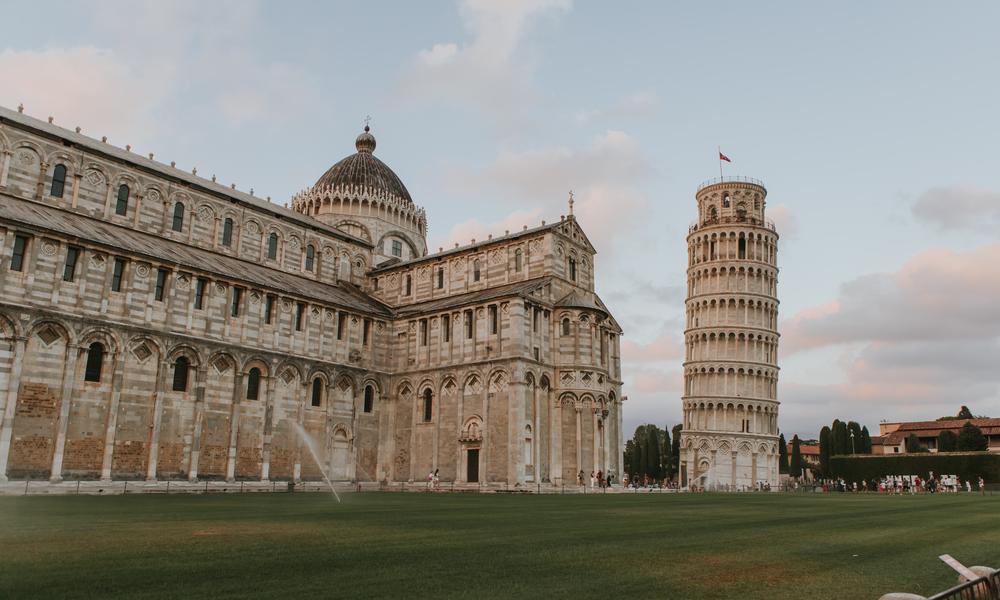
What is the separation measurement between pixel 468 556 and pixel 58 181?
4004 cm

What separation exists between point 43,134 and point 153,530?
3510 centimetres

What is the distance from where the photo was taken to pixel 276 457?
44.0 meters

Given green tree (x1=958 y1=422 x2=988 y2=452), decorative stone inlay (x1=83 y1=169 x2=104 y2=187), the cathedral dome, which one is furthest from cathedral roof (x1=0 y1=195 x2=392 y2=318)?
green tree (x1=958 y1=422 x2=988 y2=452)

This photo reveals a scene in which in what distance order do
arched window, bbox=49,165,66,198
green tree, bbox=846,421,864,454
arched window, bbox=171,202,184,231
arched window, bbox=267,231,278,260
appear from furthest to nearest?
green tree, bbox=846,421,864,454, arched window, bbox=267,231,278,260, arched window, bbox=171,202,184,231, arched window, bbox=49,165,66,198

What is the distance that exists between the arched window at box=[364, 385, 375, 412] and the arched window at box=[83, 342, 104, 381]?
17.4 m

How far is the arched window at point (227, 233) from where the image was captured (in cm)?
4897

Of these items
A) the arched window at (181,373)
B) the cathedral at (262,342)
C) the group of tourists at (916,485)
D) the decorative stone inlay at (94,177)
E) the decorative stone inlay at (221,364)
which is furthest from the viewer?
the group of tourists at (916,485)

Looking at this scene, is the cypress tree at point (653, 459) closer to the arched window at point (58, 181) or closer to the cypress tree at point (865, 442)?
the cypress tree at point (865, 442)

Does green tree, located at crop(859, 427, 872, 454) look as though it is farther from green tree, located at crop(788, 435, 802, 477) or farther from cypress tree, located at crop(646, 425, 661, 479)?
cypress tree, located at crop(646, 425, 661, 479)

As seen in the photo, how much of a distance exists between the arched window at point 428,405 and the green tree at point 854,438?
218ft

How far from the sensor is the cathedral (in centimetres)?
3541

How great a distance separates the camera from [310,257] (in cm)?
5450

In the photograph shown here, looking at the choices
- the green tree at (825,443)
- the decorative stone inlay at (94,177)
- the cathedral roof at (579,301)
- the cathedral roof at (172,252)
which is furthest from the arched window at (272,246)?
the green tree at (825,443)

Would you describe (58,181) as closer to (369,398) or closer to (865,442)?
(369,398)
